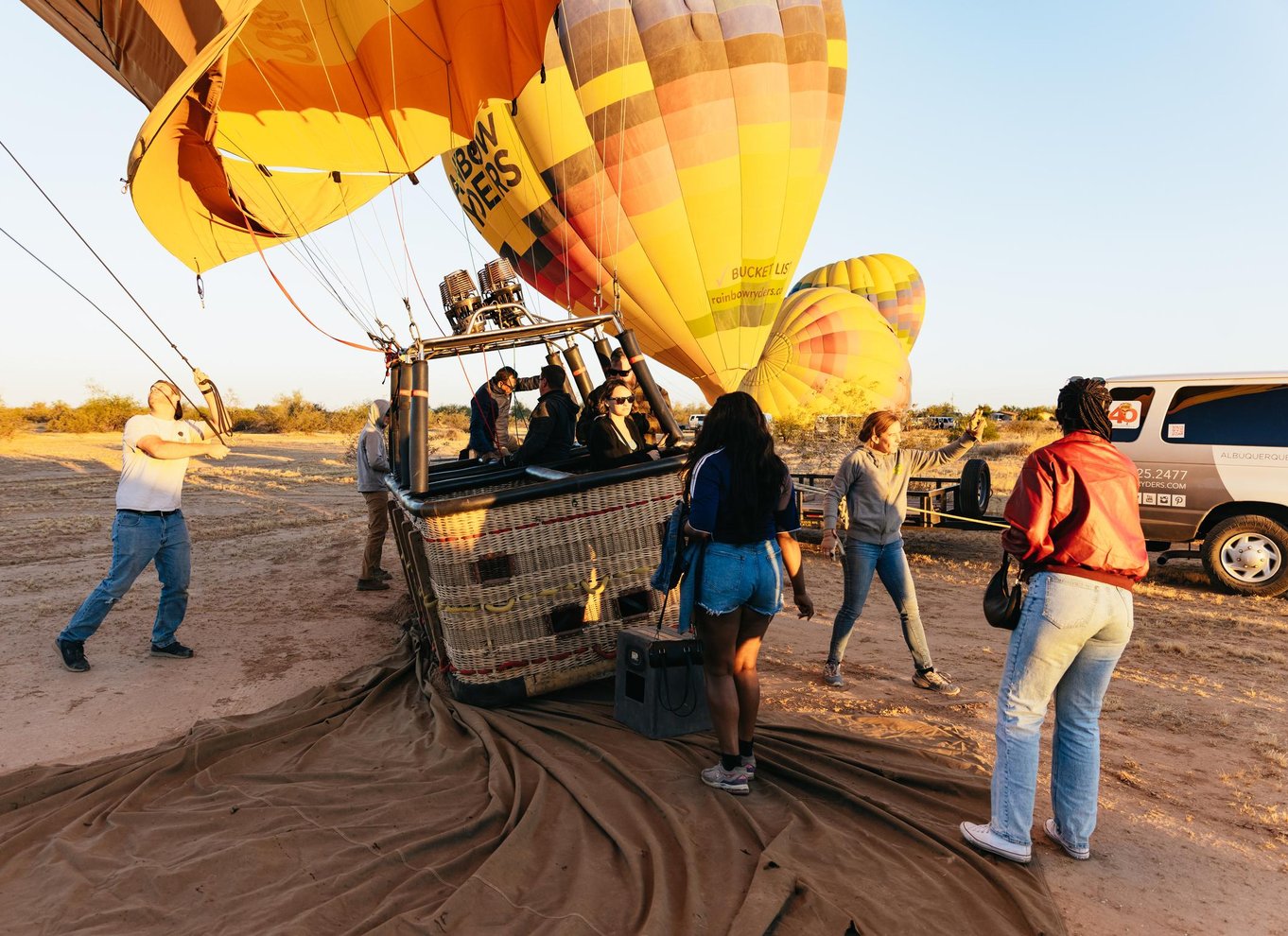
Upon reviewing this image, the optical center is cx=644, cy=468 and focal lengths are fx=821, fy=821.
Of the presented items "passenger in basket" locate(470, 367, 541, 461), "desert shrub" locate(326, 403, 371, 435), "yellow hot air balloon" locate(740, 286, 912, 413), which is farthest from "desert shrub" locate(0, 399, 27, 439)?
"passenger in basket" locate(470, 367, 541, 461)

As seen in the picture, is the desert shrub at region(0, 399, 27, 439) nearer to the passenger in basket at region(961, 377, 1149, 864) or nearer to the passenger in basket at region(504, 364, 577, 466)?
the passenger in basket at region(504, 364, 577, 466)

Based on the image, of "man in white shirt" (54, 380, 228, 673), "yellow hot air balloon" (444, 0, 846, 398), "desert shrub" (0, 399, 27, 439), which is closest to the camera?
"man in white shirt" (54, 380, 228, 673)

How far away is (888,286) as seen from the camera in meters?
30.6

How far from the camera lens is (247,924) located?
2541mm

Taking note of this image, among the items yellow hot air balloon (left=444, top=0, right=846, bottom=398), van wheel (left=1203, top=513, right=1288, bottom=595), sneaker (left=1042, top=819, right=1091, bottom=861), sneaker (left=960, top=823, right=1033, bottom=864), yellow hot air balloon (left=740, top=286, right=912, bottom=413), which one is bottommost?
sneaker (left=1042, top=819, right=1091, bottom=861)

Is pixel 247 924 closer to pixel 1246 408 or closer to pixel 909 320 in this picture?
pixel 1246 408

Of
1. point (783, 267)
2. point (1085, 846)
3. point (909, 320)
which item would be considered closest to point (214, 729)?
point (1085, 846)

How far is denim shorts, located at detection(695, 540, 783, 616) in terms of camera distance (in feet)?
11.2

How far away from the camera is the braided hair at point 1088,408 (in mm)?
2922

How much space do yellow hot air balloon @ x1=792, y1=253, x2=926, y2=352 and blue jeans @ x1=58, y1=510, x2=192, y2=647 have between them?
91.1 ft

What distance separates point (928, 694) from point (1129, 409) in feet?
15.3

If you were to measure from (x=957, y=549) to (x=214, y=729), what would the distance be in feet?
27.0

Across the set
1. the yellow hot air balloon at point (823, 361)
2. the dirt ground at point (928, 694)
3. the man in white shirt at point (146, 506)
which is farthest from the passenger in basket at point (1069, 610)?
the yellow hot air balloon at point (823, 361)

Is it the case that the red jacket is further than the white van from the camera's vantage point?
No
